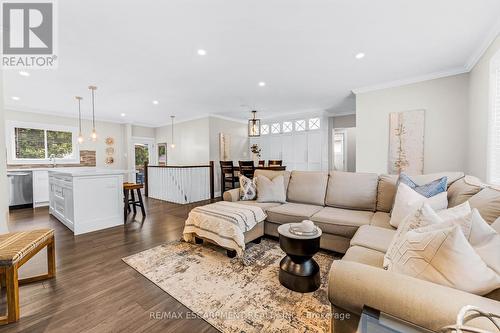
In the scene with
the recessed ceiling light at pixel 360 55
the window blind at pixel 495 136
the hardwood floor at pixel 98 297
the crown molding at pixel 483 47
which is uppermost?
the recessed ceiling light at pixel 360 55

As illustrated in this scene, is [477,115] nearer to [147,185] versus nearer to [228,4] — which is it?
[228,4]

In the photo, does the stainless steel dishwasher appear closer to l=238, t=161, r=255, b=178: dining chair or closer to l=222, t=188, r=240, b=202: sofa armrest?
l=238, t=161, r=255, b=178: dining chair

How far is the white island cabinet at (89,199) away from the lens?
3209 mm

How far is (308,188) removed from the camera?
312 centimetres

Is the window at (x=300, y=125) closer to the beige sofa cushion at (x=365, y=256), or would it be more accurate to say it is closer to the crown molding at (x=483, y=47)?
the crown molding at (x=483, y=47)

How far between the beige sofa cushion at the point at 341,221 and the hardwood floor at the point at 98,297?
156 centimetres

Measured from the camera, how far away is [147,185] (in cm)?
638

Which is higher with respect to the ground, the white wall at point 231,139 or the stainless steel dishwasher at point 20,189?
the white wall at point 231,139

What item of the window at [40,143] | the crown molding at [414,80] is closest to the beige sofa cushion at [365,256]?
the crown molding at [414,80]

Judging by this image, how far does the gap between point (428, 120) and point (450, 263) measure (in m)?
3.92

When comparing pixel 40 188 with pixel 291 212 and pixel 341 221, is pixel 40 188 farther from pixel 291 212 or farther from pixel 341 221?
pixel 341 221

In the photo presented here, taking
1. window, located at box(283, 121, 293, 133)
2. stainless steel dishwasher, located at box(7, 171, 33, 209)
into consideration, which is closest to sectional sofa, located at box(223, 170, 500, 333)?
window, located at box(283, 121, 293, 133)

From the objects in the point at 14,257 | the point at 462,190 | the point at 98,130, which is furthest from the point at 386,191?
the point at 98,130

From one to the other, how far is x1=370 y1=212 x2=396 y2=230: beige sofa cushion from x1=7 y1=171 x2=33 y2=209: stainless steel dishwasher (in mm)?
7373
